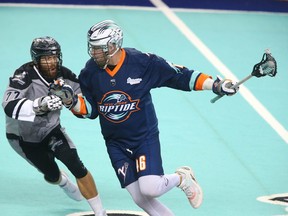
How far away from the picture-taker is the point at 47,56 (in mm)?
9047

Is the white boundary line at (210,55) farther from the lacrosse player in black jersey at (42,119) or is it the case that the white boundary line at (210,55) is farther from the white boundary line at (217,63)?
the lacrosse player in black jersey at (42,119)

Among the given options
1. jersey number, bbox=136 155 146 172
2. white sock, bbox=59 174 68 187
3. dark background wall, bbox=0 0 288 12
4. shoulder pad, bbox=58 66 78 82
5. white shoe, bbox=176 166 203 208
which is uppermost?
dark background wall, bbox=0 0 288 12

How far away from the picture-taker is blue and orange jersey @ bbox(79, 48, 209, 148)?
881cm

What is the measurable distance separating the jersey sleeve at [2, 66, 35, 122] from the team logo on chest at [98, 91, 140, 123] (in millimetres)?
694

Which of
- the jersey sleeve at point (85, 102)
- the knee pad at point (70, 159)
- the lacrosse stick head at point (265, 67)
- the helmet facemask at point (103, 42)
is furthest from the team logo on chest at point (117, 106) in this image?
the lacrosse stick head at point (265, 67)

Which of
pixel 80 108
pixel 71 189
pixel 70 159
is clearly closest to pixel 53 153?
pixel 70 159

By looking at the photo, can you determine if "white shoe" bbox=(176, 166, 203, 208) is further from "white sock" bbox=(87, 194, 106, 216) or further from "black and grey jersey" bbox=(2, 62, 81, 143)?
"black and grey jersey" bbox=(2, 62, 81, 143)

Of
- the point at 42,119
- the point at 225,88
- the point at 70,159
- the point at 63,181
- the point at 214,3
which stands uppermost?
the point at 214,3

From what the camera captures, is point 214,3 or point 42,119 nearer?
point 42,119

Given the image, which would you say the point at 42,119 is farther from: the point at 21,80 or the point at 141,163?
the point at 141,163

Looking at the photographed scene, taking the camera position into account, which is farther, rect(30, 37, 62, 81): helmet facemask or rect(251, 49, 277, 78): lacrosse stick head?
rect(30, 37, 62, 81): helmet facemask

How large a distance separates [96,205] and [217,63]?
5.69 m

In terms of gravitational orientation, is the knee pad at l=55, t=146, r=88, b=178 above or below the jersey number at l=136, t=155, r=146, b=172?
below

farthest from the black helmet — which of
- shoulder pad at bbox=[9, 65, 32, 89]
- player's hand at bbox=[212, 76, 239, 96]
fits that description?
player's hand at bbox=[212, 76, 239, 96]
